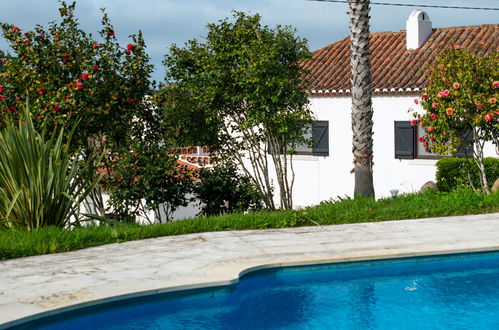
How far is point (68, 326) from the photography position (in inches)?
313

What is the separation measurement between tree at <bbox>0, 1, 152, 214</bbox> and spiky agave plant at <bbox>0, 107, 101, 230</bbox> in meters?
2.81

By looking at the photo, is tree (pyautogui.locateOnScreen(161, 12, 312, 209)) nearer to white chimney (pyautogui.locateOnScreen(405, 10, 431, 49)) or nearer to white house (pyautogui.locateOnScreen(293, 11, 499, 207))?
white house (pyautogui.locateOnScreen(293, 11, 499, 207))

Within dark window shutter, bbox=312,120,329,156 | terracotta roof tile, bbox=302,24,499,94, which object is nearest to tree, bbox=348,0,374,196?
terracotta roof tile, bbox=302,24,499,94

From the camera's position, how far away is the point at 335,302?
9.48 metres

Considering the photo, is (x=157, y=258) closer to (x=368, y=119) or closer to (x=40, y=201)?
(x=40, y=201)

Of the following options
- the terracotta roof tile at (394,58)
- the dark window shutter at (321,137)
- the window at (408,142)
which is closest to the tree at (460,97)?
the terracotta roof tile at (394,58)

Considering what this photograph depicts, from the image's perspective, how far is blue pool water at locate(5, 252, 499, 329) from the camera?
27.8 ft

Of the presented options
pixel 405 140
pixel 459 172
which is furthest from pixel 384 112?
pixel 459 172

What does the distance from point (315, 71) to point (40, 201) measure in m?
15.3

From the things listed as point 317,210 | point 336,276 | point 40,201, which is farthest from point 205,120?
point 336,276

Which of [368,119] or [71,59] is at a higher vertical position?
[71,59]

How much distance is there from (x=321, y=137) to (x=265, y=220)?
11.6 m

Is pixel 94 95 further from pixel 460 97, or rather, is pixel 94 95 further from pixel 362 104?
pixel 460 97

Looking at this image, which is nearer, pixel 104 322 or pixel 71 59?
pixel 104 322
